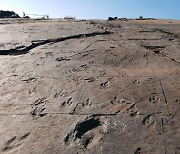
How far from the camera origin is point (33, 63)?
405 cm

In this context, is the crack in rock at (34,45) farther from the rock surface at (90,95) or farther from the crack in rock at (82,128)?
the crack in rock at (82,128)

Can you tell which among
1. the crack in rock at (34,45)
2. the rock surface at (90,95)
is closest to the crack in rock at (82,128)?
the rock surface at (90,95)

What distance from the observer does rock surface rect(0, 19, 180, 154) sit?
2.49 metres

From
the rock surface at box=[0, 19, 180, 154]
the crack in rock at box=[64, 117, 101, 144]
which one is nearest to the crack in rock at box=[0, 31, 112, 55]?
the rock surface at box=[0, 19, 180, 154]

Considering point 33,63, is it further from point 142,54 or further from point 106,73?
point 142,54

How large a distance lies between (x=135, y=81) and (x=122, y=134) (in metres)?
0.88

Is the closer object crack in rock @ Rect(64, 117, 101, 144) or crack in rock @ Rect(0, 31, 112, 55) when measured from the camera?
crack in rock @ Rect(64, 117, 101, 144)

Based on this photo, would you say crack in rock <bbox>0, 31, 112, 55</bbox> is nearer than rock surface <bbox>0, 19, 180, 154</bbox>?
No

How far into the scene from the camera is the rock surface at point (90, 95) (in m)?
2.49

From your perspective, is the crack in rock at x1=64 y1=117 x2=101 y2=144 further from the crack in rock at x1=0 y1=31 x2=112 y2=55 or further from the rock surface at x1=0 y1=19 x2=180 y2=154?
the crack in rock at x1=0 y1=31 x2=112 y2=55

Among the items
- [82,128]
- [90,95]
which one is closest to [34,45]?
[90,95]

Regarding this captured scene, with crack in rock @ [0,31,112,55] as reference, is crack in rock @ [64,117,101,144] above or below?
below

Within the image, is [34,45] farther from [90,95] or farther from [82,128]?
[82,128]

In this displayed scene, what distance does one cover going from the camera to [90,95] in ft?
10.2
